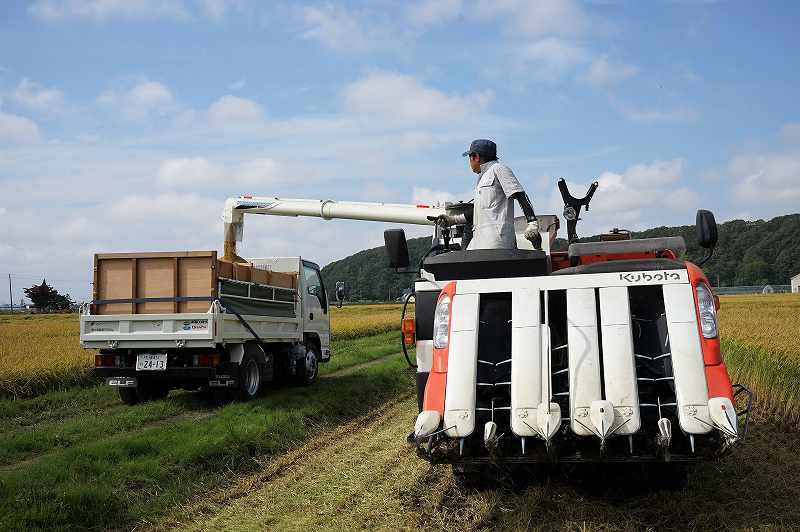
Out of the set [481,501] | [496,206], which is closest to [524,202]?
[496,206]

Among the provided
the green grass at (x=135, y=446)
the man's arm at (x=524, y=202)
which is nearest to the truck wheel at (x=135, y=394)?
the green grass at (x=135, y=446)

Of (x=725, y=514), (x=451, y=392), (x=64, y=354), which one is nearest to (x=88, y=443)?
(x=451, y=392)

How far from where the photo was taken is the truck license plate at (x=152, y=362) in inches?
429

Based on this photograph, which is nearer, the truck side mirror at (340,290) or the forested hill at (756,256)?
the truck side mirror at (340,290)

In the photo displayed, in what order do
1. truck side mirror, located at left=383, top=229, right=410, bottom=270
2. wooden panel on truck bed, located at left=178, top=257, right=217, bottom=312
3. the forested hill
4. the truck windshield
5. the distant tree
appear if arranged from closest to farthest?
A: truck side mirror, located at left=383, top=229, right=410, bottom=270 → wooden panel on truck bed, located at left=178, top=257, right=217, bottom=312 → the truck windshield → the distant tree → the forested hill

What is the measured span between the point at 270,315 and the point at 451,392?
8.41m

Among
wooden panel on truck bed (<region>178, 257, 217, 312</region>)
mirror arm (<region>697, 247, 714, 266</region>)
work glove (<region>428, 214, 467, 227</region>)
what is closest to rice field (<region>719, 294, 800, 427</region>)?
mirror arm (<region>697, 247, 714, 266</region>)

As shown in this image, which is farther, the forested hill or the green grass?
the forested hill

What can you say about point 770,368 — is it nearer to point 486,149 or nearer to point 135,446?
point 486,149

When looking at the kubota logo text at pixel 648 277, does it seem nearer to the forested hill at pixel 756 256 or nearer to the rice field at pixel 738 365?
the rice field at pixel 738 365

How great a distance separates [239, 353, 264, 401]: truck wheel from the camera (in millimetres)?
11508

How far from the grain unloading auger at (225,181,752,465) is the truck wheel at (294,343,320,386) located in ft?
28.9

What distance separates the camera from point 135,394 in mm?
11859

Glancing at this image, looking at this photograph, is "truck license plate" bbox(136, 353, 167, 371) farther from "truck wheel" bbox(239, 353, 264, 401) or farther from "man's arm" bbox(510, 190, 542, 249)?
"man's arm" bbox(510, 190, 542, 249)
